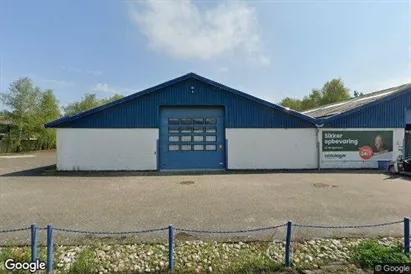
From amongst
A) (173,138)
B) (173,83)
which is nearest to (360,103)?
(173,83)

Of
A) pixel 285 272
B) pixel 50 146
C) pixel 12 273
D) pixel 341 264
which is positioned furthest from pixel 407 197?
pixel 50 146

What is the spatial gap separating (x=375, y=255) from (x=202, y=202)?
4603 millimetres

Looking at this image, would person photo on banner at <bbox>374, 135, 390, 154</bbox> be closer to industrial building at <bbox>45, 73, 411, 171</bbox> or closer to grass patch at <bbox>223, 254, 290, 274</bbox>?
industrial building at <bbox>45, 73, 411, 171</bbox>

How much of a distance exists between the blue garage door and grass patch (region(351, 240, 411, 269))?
1053 centimetres

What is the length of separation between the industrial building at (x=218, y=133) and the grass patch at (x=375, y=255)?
34.1 feet

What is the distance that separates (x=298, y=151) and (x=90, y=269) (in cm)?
1344

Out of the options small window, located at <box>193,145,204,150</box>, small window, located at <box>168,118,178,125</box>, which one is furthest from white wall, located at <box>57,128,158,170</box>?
small window, located at <box>193,145,204,150</box>

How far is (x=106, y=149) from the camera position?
14508mm

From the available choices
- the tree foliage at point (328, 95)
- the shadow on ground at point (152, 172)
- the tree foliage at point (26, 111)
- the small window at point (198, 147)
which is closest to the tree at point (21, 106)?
the tree foliage at point (26, 111)

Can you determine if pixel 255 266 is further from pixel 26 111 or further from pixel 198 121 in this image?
pixel 26 111

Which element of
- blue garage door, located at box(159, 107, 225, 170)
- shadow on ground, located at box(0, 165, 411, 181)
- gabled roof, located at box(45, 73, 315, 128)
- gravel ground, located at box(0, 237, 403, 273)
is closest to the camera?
gravel ground, located at box(0, 237, 403, 273)

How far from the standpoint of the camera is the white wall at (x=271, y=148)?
15.1m

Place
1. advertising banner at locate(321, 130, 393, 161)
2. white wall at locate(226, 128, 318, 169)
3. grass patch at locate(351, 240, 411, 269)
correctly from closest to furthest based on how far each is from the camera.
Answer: grass patch at locate(351, 240, 411, 269) < white wall at locate(226, 128, 318, 169) < advertising banner at locate(321, 130, 393, 161)

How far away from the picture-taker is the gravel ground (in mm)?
4238
